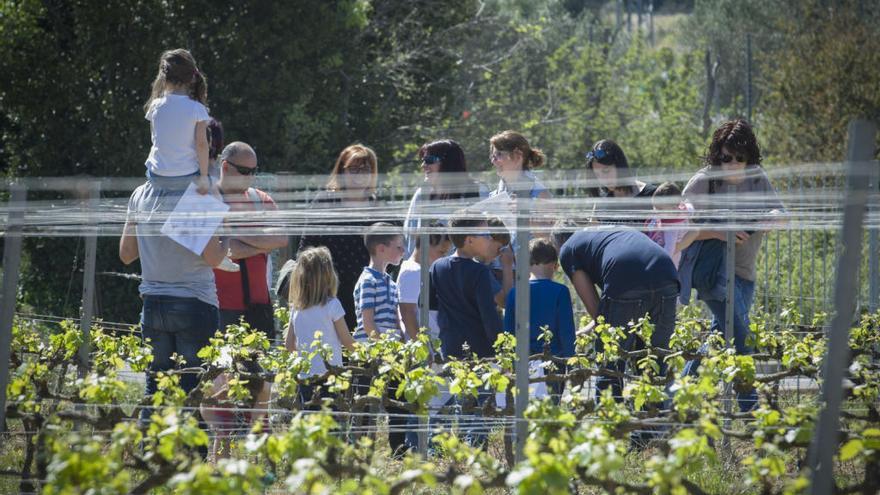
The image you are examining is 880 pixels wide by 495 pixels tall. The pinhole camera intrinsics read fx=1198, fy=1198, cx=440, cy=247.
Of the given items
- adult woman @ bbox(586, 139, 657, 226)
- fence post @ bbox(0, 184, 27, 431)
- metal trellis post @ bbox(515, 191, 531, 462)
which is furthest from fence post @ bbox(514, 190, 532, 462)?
adult woman @ bbox(586, 139, 657, 226)

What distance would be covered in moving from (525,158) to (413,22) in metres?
10.8

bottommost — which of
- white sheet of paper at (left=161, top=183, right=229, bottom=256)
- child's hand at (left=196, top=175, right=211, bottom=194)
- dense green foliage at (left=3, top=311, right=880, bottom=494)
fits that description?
dense green foliage at (left=3, top=311, right=880, bottom=494)

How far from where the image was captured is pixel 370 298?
5961mm

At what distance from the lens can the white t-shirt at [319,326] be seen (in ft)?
18.7

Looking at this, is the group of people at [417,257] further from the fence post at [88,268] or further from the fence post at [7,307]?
the fence post at [7,307]

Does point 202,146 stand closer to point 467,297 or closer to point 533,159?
point 467,297

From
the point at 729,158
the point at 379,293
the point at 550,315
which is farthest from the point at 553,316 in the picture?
the point at 729,158

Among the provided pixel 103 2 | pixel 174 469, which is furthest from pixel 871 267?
pixel 103 2

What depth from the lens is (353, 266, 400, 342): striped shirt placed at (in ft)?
19.6

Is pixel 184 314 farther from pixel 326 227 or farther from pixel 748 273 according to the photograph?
pixel 748 273

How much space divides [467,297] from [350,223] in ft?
2.64

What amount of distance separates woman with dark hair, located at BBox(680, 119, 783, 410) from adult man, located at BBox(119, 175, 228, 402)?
245 cm

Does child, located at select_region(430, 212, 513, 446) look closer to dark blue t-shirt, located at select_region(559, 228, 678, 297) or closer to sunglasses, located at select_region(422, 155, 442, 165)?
dark blue t-shirt, located at select_region(559, 228, 678, 297)

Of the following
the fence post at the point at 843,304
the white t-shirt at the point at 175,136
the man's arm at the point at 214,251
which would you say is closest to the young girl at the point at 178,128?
the white t-shirt at the point at 175,136
